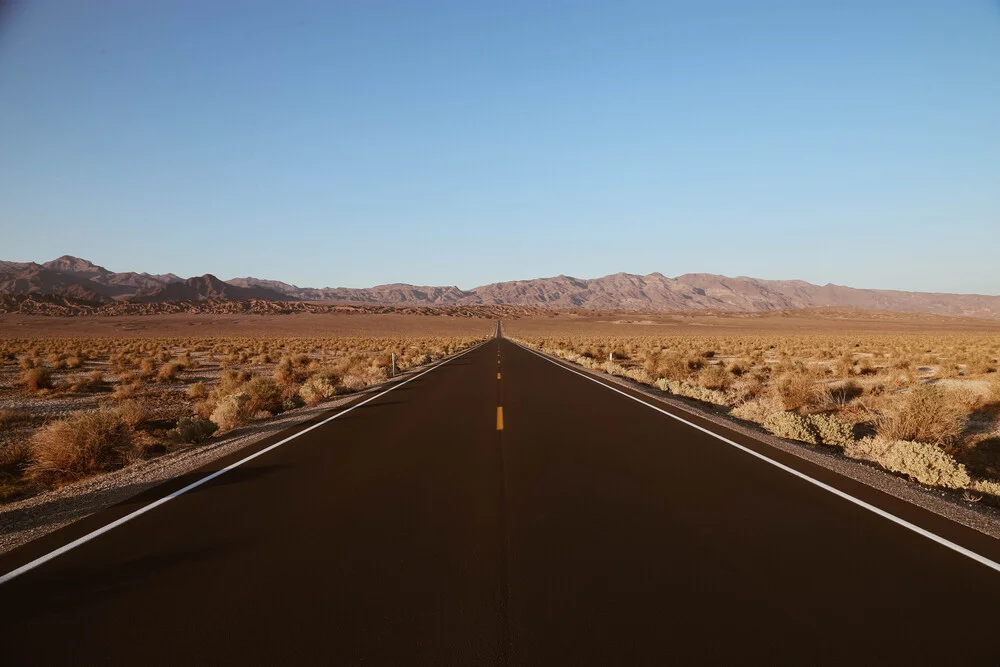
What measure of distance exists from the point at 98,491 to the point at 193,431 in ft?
14.0

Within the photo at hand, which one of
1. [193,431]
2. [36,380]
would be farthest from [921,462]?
[36,380]

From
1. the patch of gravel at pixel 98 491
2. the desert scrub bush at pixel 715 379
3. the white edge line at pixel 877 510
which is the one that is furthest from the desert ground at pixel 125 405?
the desert scrub bush at pixel 715 379

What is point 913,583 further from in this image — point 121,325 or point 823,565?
point 121,325

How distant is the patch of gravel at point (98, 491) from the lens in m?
5.62

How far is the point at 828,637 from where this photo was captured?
3.41m

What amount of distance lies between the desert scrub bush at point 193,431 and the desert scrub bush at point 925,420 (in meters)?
13.4

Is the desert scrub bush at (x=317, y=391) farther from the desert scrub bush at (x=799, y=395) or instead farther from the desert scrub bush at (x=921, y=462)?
the desert scrub bush at (x=921, y=462)

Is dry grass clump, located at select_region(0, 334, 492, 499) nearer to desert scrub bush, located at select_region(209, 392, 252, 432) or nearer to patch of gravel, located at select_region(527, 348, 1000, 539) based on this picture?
desert scrub bush, located at select_region(209, 392, 252, 432)

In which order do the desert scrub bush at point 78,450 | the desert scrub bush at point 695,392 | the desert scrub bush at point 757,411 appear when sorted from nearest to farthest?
the desert scrub bush at point 78,450 < the desert scrub bush at point 757,411 < the desert scrub bush at point 695,392

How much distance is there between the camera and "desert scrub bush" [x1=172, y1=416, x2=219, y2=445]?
1084 centimetres

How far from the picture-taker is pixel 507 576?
13.8 feet

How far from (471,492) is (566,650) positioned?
3379 millimetres

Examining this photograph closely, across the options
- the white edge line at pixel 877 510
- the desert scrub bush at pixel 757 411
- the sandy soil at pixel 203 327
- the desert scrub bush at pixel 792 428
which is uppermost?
the white edge line at pixel 877 510

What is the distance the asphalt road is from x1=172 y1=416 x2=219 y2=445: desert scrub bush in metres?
4.17
